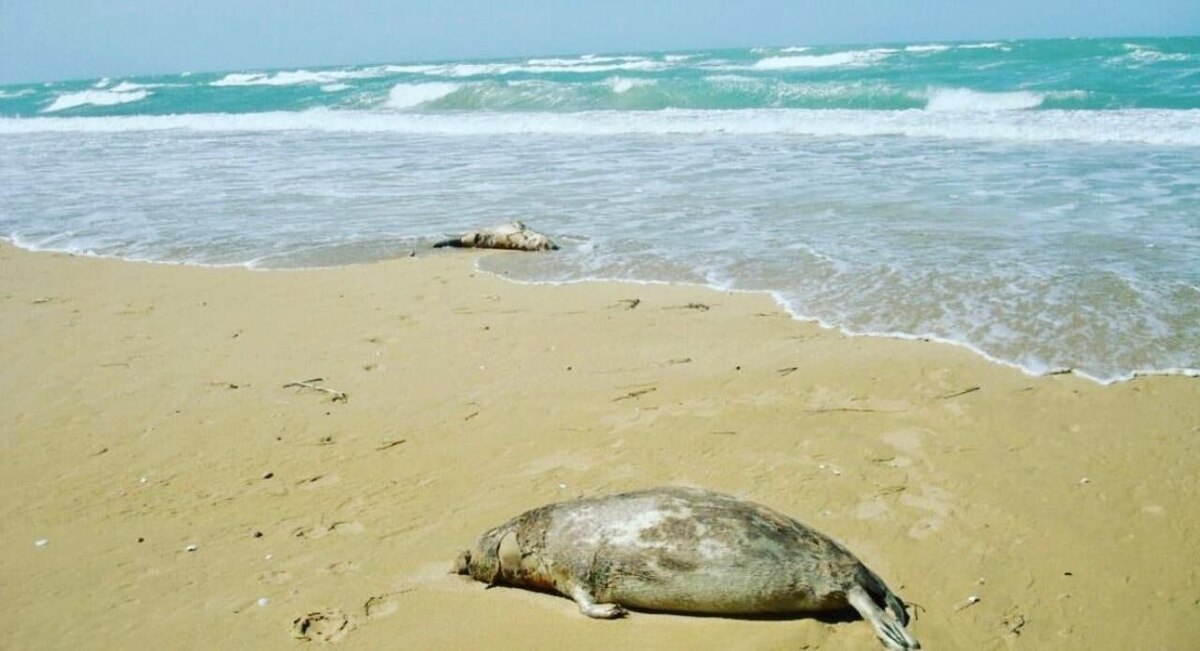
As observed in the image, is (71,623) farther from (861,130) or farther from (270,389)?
(861,130)

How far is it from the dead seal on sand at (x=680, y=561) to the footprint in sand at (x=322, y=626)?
489mm

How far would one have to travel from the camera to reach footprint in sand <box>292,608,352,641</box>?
3055 mm

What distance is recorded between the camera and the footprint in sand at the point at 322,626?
3.05 meters

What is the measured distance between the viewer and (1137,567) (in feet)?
10.7

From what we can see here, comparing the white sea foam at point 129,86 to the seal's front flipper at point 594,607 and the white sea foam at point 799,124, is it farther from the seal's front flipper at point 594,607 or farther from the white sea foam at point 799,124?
the seal's front flipper at point 594,607

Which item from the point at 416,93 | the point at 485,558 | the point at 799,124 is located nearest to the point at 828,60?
the point at 416,93

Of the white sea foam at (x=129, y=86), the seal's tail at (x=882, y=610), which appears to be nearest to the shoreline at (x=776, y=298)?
the seal's tail at (x=882, y=610)

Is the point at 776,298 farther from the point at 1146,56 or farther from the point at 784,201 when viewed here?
the point at 1146,56

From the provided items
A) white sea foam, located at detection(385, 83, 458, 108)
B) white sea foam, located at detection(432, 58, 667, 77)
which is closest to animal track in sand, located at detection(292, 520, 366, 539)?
white sea foam, located at detection(385, 83, 458, 108)

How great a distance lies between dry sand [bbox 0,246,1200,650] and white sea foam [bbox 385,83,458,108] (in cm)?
2909

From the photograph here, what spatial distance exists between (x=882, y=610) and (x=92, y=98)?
5491 centimetres

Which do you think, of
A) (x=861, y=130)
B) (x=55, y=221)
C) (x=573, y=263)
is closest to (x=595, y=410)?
(x=573, y=263)

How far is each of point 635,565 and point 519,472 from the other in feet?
3.65

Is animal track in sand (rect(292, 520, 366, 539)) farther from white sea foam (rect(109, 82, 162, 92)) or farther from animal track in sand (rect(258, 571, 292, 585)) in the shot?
white sea foam (rect(109, 82, 162, 92))
